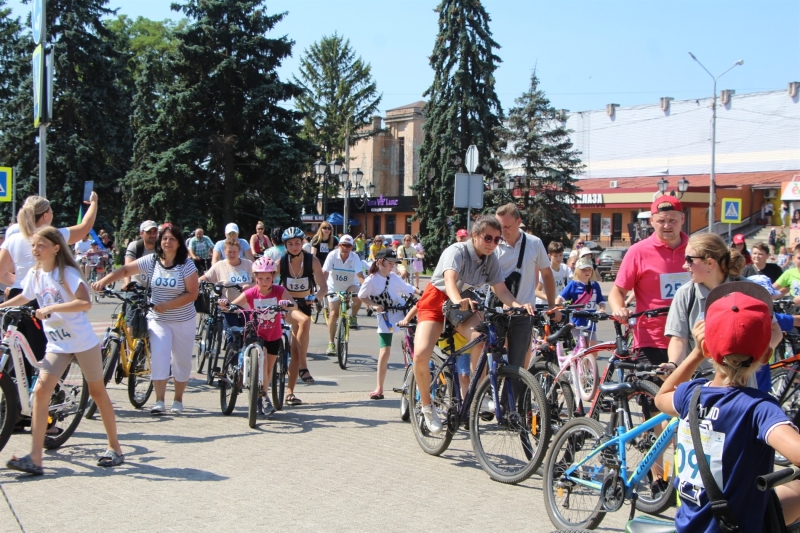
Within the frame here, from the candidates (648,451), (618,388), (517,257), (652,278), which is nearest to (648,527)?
(648,451)

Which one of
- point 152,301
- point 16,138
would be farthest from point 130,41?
point 152,301

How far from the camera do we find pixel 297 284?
998cm

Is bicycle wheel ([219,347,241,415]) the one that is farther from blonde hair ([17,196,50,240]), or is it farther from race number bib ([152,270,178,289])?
blonde hair ([17,196,50,240])

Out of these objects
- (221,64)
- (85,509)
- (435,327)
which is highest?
(221,64)

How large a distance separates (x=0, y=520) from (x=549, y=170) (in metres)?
43.2

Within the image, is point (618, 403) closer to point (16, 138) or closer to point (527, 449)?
point (527, 449)

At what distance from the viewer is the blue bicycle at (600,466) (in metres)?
4.36

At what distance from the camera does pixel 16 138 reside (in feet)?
145

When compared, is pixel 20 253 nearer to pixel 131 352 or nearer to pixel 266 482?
pixel 131 352

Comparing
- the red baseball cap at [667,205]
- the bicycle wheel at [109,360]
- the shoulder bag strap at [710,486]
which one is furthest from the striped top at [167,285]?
the shoulder bag strap at [710,486]

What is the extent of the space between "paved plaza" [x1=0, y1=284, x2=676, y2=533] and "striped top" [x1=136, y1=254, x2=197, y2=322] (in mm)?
1040

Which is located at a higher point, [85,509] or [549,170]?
[549,170]

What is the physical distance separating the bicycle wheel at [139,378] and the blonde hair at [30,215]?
2062 mm

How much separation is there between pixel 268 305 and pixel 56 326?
2.80m
